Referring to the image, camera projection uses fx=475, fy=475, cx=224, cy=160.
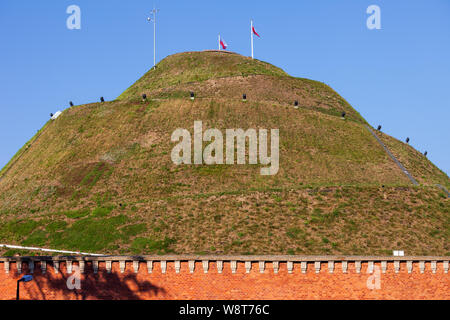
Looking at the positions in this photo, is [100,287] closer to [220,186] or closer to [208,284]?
[208,284]

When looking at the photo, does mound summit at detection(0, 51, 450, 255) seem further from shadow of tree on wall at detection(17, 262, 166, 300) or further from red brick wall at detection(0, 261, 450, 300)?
shadow of tree on wall at detection(17, 262, 166, 300)

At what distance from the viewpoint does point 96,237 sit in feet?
177

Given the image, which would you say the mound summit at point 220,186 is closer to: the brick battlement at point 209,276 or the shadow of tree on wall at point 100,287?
the brick battlement at point 209,276

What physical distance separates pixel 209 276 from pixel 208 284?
0.56m

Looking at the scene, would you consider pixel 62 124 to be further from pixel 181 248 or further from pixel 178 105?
pixel 181 248

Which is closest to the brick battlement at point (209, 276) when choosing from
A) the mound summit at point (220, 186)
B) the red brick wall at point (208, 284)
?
the red brick wall at point (208, 284)

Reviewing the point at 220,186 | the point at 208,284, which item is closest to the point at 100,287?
the point at 208,284

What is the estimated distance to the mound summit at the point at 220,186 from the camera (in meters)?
53.2

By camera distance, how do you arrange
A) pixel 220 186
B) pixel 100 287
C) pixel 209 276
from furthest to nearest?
pixel 220 186 < pixel 100 287 < pixel 209 276

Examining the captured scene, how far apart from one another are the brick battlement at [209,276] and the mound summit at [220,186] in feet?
55.8

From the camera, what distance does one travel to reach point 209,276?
32062mm

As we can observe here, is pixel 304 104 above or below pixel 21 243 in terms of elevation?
above
